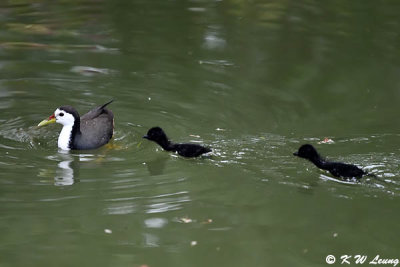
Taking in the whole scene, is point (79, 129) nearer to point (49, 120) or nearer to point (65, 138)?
point (65, 138)

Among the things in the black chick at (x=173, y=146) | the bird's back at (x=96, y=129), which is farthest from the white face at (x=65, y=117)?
the black chick at (x=173, y=146)

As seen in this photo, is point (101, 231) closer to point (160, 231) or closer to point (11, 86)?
point (160, 231)

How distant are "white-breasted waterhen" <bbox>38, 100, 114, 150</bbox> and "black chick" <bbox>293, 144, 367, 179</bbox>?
112 inches

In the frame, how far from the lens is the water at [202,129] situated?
7.73 m

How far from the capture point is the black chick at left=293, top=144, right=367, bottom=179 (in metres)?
9.07

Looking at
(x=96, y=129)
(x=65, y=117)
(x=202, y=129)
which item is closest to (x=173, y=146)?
(x=202, y=129)

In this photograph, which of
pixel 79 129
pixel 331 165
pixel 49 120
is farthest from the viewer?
pixel 49 120

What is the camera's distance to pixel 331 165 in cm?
921

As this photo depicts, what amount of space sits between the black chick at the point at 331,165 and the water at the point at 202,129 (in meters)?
0.16

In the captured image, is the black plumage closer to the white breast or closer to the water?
the white breast

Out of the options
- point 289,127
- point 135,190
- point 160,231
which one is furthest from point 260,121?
point 160,231

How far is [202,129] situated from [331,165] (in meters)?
2.42
